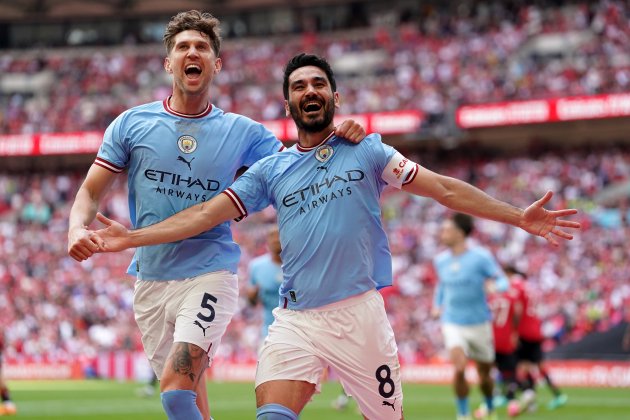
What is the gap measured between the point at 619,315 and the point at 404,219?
1212 cm

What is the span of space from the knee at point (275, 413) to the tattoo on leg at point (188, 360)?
66cm

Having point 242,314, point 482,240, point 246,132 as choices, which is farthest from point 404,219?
point 246,132

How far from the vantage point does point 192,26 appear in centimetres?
688

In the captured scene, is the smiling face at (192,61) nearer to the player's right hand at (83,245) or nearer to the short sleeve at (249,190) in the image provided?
the short sleeve at (249,190)

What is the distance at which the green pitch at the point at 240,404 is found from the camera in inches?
591

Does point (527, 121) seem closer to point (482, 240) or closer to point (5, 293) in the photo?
point (482, 240)

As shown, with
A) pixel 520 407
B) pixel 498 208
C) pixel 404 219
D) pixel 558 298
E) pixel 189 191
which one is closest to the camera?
pixel 498 208

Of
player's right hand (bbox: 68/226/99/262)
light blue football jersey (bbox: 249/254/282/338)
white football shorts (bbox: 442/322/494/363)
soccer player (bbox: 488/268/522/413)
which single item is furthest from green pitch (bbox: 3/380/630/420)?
player's right hand (bbox: 68/226/99/262)

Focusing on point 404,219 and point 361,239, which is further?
point 404,219

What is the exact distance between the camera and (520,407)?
15828 millimetres

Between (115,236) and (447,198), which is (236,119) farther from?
(447,198)

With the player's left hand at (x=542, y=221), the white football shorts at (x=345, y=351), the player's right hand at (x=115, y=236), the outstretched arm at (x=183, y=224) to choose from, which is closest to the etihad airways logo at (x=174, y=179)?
the outstretched arm at (x=183, y=224)

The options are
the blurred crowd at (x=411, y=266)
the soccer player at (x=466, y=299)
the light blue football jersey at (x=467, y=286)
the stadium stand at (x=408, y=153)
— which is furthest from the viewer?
the stadium stand at (x=408, y=153)

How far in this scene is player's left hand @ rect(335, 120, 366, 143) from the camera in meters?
6.24
